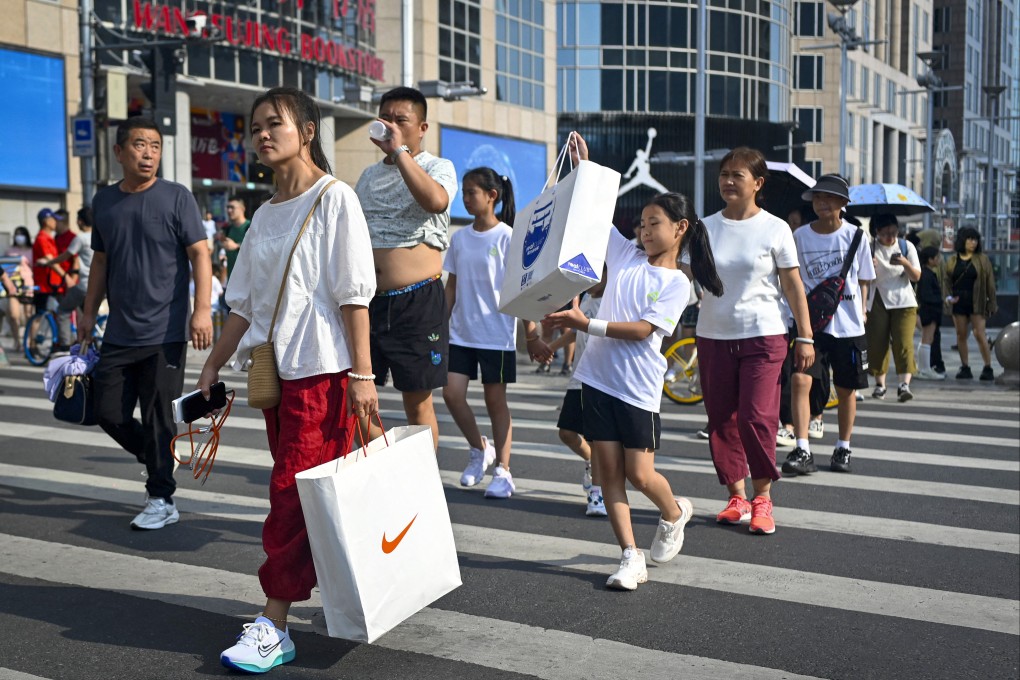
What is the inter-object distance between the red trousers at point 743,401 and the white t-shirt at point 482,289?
125cm

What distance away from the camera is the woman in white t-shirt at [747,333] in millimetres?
5910

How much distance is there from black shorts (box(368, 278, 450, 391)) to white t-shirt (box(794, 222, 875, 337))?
3322mm

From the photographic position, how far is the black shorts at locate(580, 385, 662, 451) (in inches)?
191

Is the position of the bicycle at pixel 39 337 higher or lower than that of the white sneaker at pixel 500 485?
higher

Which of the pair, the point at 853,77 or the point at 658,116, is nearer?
the point at 658,116

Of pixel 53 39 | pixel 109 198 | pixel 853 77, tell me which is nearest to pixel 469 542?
pixel 109 198

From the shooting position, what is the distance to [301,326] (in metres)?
3.88

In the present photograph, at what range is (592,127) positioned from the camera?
A: 2063 inches

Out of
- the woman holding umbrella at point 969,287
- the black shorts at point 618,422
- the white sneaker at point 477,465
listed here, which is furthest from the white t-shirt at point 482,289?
the woman holding umbrella at point 969,287

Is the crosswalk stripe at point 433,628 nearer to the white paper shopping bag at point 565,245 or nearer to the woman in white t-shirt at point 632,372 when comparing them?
the woman in white t-shirt at point 632,372

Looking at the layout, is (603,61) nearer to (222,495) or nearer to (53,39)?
(53,39)

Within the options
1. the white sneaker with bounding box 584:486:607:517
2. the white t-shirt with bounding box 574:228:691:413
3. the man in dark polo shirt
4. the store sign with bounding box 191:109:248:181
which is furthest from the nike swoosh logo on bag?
the store sign with bounding box 191:109:248:181

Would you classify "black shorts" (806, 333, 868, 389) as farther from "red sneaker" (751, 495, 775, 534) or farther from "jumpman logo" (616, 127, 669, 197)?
"jumpman logo" (616, 127, 669, 197)

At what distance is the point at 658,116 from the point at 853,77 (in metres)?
18.2
